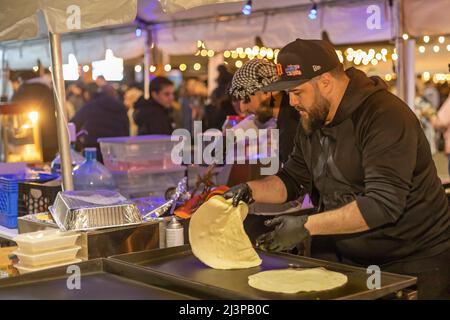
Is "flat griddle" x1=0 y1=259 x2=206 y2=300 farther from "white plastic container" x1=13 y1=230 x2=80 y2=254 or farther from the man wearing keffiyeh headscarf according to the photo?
the man wearing keffiyeh headscarf

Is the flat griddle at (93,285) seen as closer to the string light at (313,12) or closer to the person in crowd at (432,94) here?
the string light at (313,12)

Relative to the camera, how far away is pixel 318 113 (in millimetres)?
2709

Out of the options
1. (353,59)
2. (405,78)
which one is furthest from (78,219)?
(353,59)

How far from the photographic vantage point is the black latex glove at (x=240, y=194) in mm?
2699

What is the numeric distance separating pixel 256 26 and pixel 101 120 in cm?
185

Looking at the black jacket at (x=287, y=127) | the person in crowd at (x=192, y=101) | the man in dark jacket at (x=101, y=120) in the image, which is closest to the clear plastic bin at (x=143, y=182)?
the black jacket at (x=287, y=127)

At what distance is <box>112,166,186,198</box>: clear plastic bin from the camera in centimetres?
430

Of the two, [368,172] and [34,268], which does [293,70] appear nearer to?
[368,172]

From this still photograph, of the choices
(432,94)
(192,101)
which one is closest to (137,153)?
(192,101)

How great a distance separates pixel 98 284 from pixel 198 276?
1.17 ft

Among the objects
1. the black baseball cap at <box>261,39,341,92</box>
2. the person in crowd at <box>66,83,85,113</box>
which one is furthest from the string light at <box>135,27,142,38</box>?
the black baseball cap at <box>261,39,341,92</box>

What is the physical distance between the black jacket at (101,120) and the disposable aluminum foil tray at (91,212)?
12.4 ft

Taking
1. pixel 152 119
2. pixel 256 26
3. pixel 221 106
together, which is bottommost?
pixel 152 119

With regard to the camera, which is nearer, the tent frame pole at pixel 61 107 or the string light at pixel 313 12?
the tent frame pole at pixel 61 107
